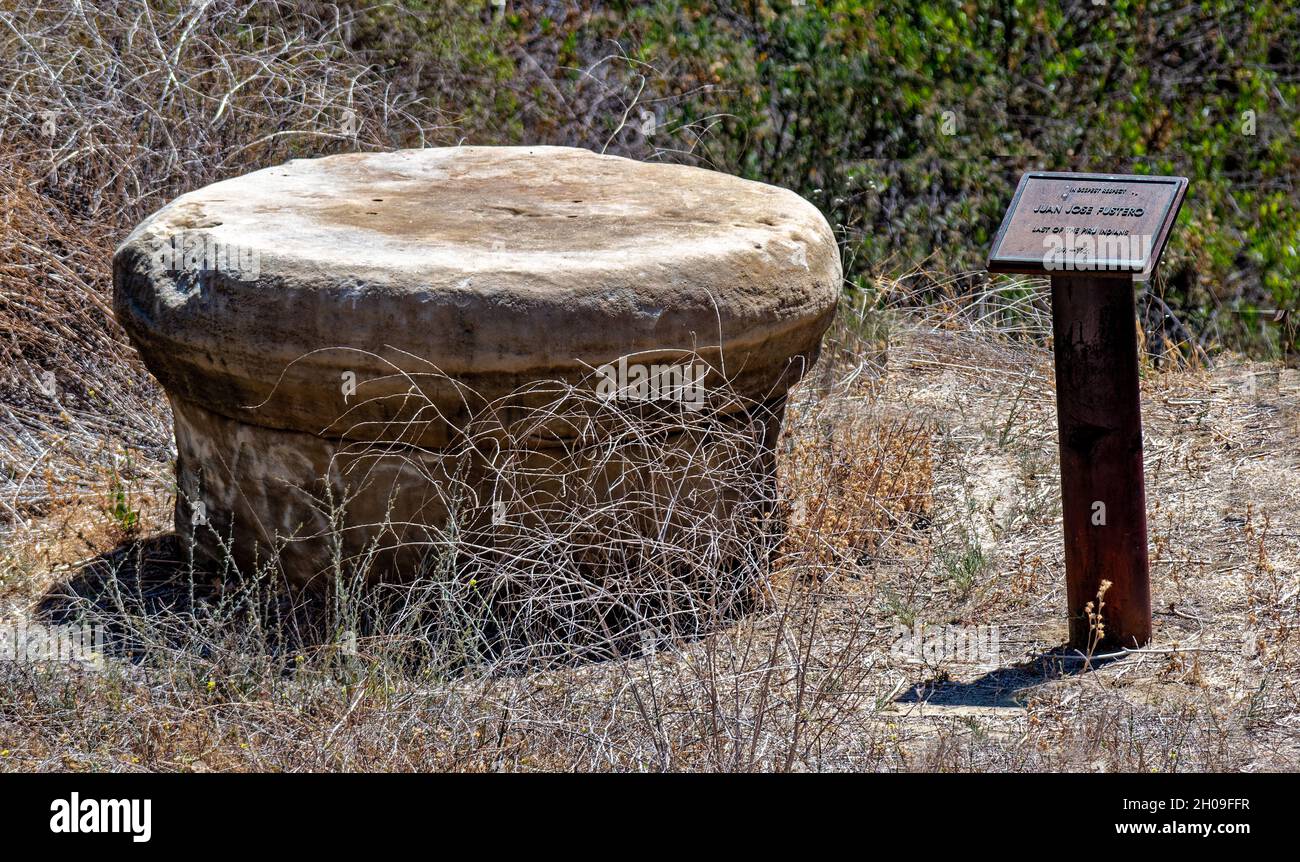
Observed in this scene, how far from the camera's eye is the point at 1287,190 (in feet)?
20.6

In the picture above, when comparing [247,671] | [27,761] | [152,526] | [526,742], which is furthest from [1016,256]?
[152,526]

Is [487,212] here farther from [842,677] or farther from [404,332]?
[842,677]

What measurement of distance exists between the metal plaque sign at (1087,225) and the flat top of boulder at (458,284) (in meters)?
0.58

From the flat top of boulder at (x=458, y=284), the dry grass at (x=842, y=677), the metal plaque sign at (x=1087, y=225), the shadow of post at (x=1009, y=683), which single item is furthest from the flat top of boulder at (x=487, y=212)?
the shadow of post at (x=1009, y=683)

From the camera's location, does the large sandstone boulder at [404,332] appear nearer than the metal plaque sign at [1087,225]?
No

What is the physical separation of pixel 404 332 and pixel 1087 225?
1.60 m

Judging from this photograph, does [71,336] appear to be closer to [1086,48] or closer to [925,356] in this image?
[925,356]

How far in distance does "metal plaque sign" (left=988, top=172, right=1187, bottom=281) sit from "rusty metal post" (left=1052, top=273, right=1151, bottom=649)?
2.4 inches

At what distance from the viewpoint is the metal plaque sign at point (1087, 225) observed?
3223 mm

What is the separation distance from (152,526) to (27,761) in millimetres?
1479

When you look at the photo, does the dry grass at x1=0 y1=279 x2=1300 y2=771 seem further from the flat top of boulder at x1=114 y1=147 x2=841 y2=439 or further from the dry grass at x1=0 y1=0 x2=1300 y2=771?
the flat top of boulder at x1=114 y1=147 x2=841 y2=439

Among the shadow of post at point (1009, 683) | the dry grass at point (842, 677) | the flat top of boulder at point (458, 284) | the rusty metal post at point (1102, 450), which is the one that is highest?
the flat top of boulder at point (458, 284)

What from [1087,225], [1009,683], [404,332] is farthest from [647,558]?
[1087,225]

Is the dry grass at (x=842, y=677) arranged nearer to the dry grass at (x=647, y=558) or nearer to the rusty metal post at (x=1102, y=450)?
the dry grass at (x=647, y=558)
